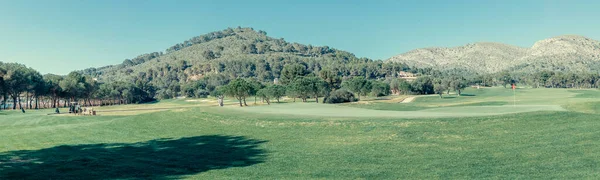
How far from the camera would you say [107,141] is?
2655 centimetres

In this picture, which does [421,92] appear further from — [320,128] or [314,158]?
[314,158]

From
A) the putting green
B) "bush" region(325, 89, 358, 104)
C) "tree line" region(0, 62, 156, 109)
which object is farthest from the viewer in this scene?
"tree line" region(0, 62, 156, 109)

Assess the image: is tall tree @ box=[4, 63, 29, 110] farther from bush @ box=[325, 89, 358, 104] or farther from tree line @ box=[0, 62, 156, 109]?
bush @ box=[325, 89, 358, 104]

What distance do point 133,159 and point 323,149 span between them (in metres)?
10.1

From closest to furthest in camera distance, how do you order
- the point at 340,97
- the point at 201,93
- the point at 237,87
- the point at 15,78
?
the point at 237,87 < the point at 340,97 < the point at 15,78 < the point at 201,93

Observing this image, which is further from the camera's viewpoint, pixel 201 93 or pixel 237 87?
pixel 201 93

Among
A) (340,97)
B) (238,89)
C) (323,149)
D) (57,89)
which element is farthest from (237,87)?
(57,89)

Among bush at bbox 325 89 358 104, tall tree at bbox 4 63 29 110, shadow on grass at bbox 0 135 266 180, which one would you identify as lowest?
shadow on grass at bbox 0 135 266 180

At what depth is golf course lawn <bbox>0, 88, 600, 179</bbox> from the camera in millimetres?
15625

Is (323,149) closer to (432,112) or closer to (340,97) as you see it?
(432,112)

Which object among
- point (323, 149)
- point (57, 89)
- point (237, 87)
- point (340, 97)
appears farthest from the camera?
point (57, 89)

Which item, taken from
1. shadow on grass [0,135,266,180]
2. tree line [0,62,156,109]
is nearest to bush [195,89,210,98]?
tree line [0,62,156,109]

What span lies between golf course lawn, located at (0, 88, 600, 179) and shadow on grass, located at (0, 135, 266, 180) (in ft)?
0.16

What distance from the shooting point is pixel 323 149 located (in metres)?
21.3
